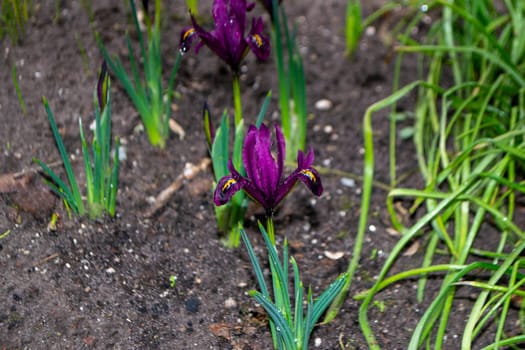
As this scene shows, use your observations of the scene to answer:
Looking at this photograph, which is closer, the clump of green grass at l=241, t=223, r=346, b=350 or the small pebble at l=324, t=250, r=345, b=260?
the clump of green grass at l=241, t=223, r=346, b=350

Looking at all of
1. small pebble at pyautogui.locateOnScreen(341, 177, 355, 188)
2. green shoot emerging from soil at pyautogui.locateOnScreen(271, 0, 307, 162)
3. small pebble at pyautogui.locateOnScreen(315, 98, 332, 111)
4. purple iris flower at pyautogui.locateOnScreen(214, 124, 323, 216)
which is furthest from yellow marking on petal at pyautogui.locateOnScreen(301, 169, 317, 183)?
small pebble at pyautogui.locateOnScreen(315, 98, 332, 111)

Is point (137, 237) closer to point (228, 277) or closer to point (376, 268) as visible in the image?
point (228, 277)

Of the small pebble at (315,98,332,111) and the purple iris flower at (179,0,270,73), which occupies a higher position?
the purple iris flower at (179,0,270,73)

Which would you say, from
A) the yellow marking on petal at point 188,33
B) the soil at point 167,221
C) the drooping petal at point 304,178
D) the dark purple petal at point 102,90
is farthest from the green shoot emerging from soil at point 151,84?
the drooping petal at point 304,178

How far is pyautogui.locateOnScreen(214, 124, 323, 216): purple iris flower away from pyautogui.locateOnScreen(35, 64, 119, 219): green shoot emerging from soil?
22.5 inches

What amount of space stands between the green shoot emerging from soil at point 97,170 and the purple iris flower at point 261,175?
57 cm

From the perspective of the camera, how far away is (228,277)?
2.12 m

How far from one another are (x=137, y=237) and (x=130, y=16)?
1.10 m

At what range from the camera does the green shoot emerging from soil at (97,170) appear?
1.99 meters

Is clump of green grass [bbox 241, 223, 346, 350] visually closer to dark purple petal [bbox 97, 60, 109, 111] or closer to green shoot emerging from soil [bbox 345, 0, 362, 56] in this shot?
dark purple petal [bbox 97, 60, 109, 111]

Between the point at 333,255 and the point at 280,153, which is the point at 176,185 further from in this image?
the point at 280,153

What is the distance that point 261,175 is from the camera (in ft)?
5.34

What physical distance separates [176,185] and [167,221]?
0.18 meters

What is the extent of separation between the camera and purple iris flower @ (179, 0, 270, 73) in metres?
1.87
